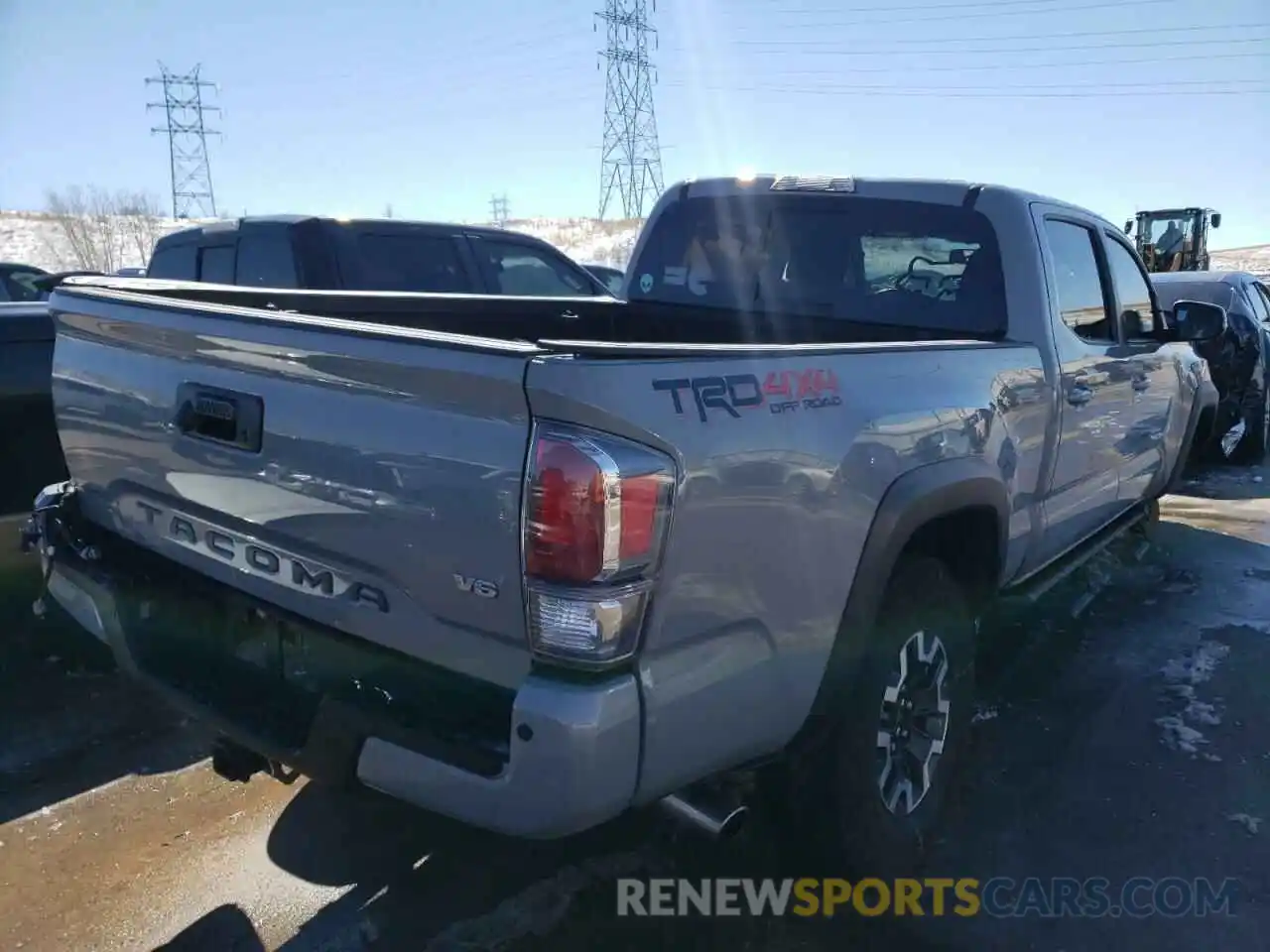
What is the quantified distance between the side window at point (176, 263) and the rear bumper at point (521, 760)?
21.7 feet

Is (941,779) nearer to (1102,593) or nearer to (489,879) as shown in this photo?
(489,879)

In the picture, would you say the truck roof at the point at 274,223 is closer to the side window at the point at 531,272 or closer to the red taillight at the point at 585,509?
the side window at the point at 531,272

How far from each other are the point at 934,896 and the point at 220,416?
7.75 feet

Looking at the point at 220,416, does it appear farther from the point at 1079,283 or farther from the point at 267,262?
the point at 267,262

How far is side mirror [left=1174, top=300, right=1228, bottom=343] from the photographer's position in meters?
4.68

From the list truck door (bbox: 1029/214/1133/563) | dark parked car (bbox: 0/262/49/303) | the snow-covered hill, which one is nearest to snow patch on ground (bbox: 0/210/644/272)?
the snow-covered hill

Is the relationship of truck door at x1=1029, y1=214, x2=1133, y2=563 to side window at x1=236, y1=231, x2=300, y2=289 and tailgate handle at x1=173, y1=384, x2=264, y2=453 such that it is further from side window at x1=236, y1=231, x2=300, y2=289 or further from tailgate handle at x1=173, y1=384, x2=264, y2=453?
side window at x1=236, y1=231, x2=300, y2=289

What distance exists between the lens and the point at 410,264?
24.0 feet

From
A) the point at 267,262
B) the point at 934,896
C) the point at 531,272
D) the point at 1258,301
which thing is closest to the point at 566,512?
the point at 934,896

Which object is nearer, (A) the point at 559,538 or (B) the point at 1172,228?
(A) the point at 559,538

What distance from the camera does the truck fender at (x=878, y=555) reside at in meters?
2.42

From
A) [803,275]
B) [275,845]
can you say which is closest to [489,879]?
[275,845]

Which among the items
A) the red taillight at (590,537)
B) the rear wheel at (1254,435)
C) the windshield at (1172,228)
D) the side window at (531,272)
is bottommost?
the rear wheel at (1254,435)

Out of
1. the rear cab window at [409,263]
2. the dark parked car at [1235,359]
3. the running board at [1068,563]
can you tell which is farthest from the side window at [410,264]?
the dark parked car at [1235,359]
